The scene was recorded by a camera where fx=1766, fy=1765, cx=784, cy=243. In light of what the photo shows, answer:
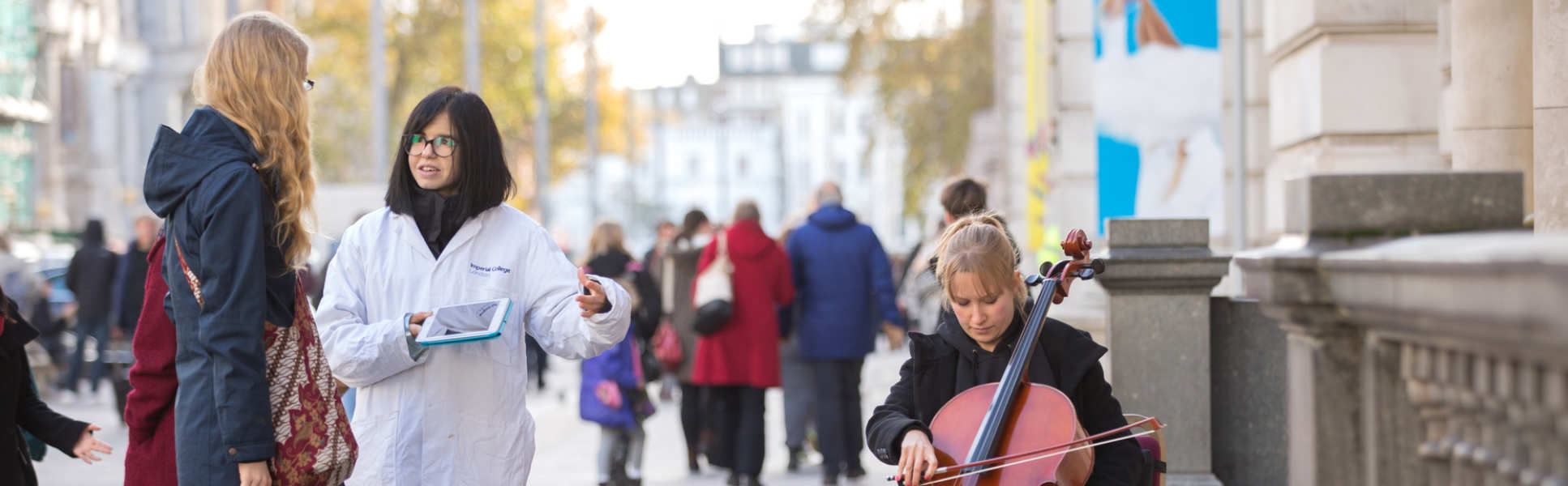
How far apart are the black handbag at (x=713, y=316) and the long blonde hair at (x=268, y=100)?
649cm

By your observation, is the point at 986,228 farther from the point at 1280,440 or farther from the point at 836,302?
the point at 836,302

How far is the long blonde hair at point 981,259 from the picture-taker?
3990mm

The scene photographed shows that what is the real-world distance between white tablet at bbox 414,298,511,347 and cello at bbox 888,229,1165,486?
3.49ft

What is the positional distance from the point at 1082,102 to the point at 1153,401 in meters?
10.9

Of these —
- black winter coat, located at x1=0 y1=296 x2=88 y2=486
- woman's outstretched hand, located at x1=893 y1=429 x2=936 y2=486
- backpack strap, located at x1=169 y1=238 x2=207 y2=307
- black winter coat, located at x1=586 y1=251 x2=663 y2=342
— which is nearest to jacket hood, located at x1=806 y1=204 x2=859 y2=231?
black winter coat, located at x1=586 y1=251 x2=663 y2=342

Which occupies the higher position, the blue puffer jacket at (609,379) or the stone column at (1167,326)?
the stone column at (1167,326)

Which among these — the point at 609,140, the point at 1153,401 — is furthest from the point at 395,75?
the point at 1153,401

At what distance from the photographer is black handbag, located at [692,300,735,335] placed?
10469mm

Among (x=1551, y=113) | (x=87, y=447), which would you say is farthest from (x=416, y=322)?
(x=1551, y=113)

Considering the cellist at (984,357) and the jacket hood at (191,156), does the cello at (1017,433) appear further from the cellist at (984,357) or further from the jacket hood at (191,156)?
the jacket hood at (191,156)

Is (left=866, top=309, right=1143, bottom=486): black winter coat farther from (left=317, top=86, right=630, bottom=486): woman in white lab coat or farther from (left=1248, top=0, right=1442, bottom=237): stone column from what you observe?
(left=1248, top=0, right=1442, bottom=237): stone column

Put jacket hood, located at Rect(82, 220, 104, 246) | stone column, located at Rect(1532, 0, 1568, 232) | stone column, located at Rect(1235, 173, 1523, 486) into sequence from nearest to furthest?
stone column, located at Rect(1235, 173, 1523, 486), stone column, located at Rect(1532, 0, 1568, 232), jacket hood, located at Rect(82, 220, 104, 246)

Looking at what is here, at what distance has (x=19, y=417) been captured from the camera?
457cm

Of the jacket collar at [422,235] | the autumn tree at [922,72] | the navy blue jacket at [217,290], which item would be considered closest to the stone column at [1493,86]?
the jacket collar at [422,235]
